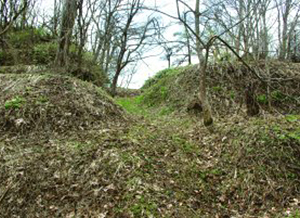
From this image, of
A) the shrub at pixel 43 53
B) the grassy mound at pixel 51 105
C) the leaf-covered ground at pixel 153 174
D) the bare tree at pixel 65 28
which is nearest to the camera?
the leaf-covered ground at pixel 153 174

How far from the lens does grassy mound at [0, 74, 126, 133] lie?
4.12 metres

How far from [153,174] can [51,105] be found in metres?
2.72

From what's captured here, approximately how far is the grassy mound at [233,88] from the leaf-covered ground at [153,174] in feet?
5.07

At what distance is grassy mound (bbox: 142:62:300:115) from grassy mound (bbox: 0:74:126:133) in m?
2.45

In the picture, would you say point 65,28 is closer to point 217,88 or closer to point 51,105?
point 51,105

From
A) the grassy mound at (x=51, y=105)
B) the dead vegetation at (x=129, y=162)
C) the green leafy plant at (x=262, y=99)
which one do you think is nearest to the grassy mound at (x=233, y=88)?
the green leafy plant at (x=262, y=99)

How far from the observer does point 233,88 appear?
20.6 feet

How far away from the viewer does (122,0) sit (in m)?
9.62

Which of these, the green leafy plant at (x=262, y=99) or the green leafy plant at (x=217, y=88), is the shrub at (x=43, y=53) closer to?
the green leafy plant at (x=217, y=88)

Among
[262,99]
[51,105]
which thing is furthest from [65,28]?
[262,99]

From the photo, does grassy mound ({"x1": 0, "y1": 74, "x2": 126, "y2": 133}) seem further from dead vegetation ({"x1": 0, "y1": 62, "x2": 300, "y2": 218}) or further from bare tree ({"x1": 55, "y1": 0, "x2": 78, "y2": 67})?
bare tree ({"x1": 55, "y1": 0, "x2": 78, "y2": 67})

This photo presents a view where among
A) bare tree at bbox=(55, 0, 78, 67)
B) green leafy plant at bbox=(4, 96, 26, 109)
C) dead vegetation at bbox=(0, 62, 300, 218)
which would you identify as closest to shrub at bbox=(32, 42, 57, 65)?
bare tree at bbox=(55, 0, 78, 67)

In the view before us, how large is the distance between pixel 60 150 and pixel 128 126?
65.7 inches

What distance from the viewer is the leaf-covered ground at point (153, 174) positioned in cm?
258
